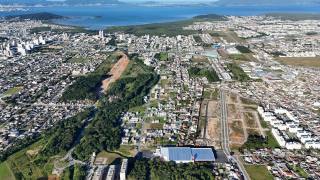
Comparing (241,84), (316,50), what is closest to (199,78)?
(241,84)

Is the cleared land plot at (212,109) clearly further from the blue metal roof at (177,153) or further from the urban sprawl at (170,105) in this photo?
the blue metal roof at (177,153)

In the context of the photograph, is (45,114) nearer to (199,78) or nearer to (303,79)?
(199,78)

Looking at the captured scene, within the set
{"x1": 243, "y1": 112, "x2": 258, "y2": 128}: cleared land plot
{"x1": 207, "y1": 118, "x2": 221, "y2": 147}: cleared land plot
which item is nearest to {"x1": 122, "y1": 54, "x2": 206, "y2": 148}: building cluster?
{"x1": 207, "y1": 118, "x2": 221, "y2": 147}: cleared land plot

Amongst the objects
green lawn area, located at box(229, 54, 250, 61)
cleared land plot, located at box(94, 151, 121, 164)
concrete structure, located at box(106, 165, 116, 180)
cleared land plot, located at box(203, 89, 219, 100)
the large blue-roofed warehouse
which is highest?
green lawn area, located at box(229, 54, 250, 61)

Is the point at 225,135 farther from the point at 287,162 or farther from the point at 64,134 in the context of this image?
the point at 64,134

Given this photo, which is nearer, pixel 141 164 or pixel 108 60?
pixel 141 164

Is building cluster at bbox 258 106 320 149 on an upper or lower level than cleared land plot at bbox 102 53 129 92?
lower

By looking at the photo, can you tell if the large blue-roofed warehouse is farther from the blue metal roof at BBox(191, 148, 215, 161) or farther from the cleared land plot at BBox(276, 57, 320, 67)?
the cleared land plot at BBox(276, 57, 320, 67)
